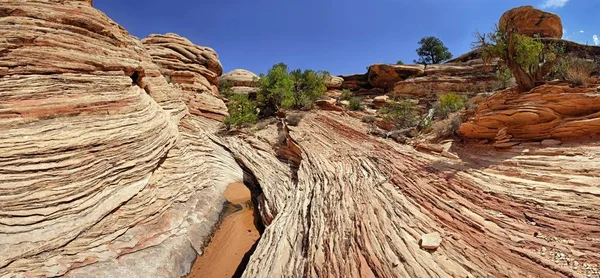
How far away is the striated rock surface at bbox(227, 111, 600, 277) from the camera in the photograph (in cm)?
407

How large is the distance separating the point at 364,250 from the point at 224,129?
40.8 ft

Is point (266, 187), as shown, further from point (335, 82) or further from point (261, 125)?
point (335, 82)

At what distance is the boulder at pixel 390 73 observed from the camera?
1027 inches

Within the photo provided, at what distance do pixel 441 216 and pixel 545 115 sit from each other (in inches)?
190

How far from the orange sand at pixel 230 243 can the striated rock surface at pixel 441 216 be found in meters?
0.79

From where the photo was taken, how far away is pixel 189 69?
59.4 feet

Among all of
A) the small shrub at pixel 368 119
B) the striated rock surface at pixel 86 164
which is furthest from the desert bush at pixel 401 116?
the striated rock surface at pixel 86 164

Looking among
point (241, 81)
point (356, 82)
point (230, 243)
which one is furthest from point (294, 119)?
point (356, 82)

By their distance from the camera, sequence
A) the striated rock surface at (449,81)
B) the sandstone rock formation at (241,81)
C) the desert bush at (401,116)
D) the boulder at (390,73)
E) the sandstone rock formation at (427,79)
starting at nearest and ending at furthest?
1. the desert bush at (401,116)
2. the striated rock surface at (449,81)
3. the sandstone rock formation at (427,79)
4. the sandstone rock formation at (241,81)
5. the boulder at (390,73)

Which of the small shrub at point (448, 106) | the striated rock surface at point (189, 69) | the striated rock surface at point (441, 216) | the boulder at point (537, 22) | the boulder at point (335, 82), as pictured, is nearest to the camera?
the striated rock surface at point (441, 216)

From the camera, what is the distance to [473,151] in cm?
818

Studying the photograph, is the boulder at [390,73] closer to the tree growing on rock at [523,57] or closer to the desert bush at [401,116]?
the desert bush at [401,116]

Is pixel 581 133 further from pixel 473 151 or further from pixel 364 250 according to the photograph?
pixel 364 250

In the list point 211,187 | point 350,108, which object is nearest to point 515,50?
point 350,108
